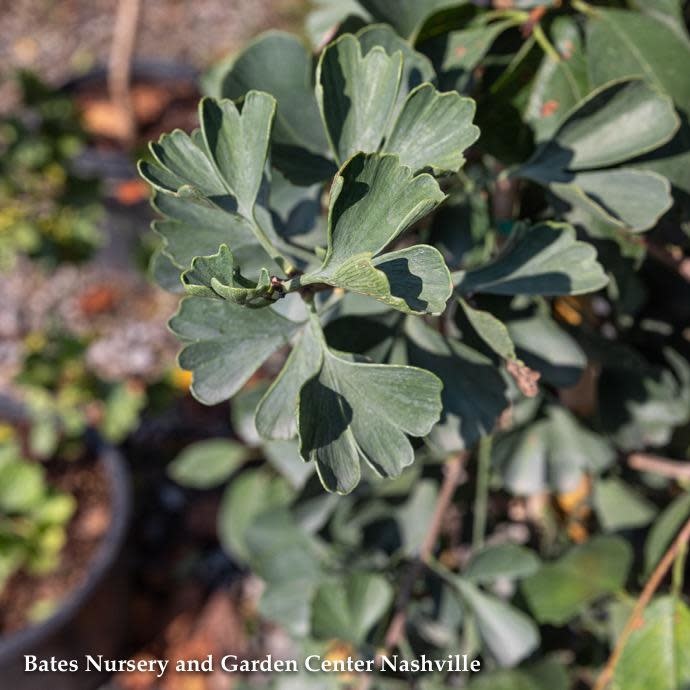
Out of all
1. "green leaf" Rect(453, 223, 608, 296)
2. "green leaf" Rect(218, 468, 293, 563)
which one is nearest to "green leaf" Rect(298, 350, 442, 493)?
"green leaf" Rect(453, 223, 608, 296)

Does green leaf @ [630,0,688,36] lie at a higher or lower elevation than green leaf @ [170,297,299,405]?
higher

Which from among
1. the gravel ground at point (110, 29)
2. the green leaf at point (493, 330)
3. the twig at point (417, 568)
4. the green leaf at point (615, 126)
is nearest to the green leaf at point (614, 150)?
the green leaf at point (615, 126)

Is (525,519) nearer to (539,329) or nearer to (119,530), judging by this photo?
(539,329)

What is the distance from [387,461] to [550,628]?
2.17 feet

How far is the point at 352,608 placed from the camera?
2.75 ft

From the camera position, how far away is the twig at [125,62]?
92.6 inches

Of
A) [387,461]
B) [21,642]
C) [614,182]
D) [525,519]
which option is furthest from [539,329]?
[21,642]

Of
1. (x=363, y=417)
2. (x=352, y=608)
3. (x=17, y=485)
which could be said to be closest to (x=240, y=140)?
(x=363, y=417)

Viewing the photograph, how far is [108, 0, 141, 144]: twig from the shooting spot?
2.35 m

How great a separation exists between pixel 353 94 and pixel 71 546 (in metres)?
1.57

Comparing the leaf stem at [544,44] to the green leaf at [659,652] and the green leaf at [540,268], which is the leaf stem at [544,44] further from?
the green leaf at [659,652]

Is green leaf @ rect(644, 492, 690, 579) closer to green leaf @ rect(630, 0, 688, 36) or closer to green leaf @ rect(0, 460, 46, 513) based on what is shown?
green leaf @ rect(630, 0, 688, 36)

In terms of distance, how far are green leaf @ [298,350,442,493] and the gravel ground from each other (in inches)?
115

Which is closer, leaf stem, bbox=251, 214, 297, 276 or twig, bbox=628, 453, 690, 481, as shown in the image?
leaf stem, bbox=251, 214, 297, 276
